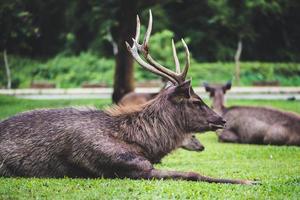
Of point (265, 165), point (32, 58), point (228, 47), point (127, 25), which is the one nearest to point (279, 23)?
point (228, 47)

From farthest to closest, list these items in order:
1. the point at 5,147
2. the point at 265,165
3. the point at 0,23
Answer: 1. the point at 0,23
2. the point at 265,165
3. the point at 5,147

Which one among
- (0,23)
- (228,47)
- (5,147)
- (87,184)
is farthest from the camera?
(228,47)

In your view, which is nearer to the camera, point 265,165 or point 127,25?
point 265,165

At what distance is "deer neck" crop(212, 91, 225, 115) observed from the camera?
1479 centimetres

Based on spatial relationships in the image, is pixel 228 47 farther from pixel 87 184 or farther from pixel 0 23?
pixel 87 184

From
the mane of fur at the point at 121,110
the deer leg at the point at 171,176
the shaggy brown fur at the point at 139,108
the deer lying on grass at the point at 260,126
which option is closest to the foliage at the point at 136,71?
the shaggy brown fur at the point at 139,108

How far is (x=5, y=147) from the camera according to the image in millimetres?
8102

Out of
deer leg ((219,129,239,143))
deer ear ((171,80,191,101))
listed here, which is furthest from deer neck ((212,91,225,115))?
deer ear ((171,80,191,101))

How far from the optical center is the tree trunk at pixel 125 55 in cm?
2248

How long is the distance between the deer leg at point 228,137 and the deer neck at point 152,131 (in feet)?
18.2

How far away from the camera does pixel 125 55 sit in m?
22.8

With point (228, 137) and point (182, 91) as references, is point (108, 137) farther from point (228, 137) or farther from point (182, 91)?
point (228, 137)

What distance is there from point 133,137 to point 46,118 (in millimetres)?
1213

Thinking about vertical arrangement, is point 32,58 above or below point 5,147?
A: below
